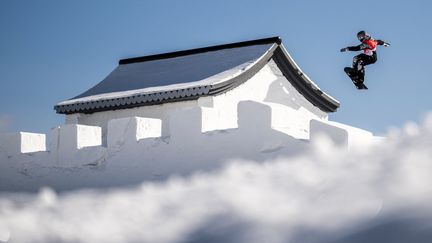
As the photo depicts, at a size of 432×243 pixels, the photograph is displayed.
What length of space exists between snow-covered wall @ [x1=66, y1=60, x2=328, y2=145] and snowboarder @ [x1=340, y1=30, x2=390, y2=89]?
44.5 inches

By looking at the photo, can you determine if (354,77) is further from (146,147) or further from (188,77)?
(146,147)

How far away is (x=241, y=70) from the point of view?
1714 cm

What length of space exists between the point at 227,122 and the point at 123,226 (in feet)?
8.00

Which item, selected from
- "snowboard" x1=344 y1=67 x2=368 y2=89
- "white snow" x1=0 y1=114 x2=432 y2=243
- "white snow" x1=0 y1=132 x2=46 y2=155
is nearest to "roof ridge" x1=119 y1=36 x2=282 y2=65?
"snowboard" x1=344 y1=67 x2=368 y2=89

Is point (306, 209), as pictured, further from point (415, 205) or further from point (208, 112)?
point (208, 112)

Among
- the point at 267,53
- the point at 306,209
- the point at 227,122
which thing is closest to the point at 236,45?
the point at 267,53

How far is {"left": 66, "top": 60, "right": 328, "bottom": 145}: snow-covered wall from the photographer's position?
1534 centimetres

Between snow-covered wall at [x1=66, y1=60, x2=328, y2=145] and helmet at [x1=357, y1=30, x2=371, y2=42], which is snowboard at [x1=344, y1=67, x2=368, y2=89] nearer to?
helmet at [x1=357, y1=30, x2=371, y2=42]

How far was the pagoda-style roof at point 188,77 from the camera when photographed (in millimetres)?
16719

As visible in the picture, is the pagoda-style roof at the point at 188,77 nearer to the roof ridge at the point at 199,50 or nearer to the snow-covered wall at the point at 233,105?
the roof ridge at the point at 199,50

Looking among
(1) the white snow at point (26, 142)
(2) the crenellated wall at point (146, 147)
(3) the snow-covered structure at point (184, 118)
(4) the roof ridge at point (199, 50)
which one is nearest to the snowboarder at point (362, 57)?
(3) the snow-covered structure at point (184, 118)

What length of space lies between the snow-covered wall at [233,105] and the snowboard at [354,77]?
1.08 m

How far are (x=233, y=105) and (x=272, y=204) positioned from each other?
16.1ft

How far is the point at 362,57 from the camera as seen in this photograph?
49.6 feet
